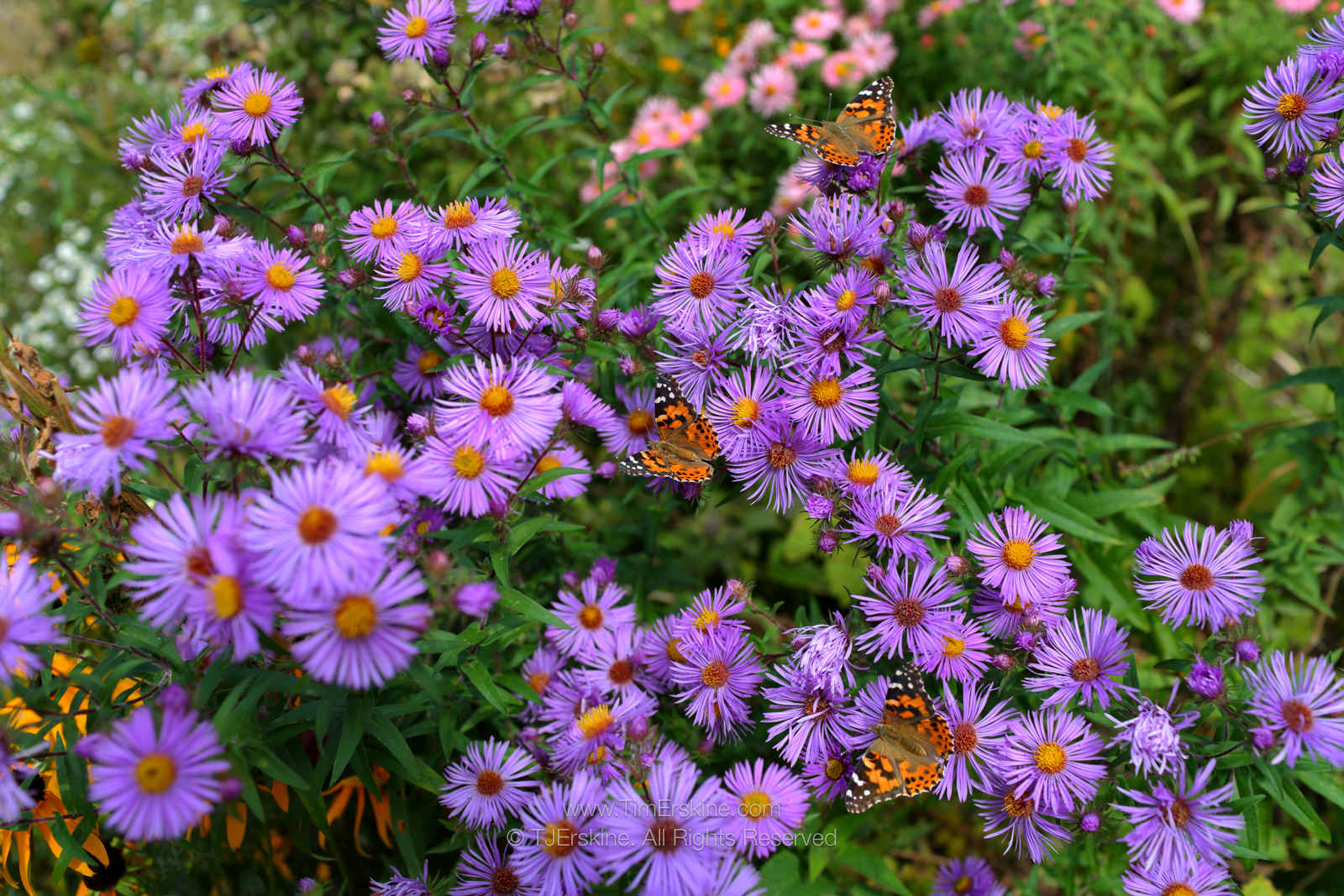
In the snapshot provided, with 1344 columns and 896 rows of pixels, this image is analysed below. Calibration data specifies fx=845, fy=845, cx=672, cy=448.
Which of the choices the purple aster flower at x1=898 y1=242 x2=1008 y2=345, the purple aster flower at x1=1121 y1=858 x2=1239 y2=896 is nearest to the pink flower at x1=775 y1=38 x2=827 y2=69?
the purple aster flower at x1=898 y1=242 x2=1008 y2=345

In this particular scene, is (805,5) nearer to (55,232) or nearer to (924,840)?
(924,840)

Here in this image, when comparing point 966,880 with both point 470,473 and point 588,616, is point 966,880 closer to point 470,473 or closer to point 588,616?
point 588,616

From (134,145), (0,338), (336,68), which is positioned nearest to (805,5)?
(336,68)

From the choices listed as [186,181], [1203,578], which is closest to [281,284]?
[186,181]

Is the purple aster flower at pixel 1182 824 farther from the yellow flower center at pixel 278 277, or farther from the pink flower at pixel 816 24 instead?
the pink flower at pixel 816 24

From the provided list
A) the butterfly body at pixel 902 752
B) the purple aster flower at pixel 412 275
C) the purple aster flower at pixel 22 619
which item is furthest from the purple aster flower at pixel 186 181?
the butterfly body at pixel 902 752
